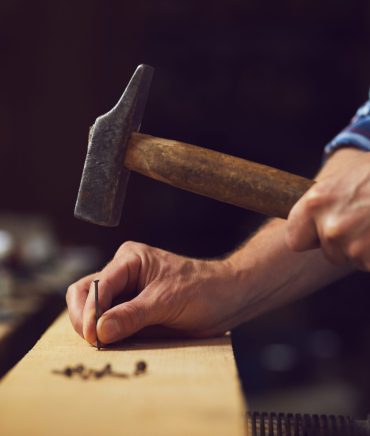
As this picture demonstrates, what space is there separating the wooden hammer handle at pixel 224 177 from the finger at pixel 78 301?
0.88 ft

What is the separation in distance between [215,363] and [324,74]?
5.05 metres

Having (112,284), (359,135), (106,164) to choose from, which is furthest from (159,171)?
(359,135)

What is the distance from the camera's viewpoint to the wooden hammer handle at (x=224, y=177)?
144 cm

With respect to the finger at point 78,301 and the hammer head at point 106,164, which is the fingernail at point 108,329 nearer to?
the finger at point 78,301

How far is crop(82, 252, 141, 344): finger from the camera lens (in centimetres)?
142

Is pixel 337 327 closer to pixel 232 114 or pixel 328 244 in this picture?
pixel 232 114

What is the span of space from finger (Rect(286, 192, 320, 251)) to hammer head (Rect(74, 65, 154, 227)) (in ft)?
1.20

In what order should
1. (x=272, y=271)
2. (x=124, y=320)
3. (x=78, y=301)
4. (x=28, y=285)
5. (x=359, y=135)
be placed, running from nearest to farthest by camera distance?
(x=124, y=320) → (x=78, y=301) → (x=272, y=271) → (x=359, y=135) → (x=28, y=285)

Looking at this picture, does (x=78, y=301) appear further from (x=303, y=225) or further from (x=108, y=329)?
(x=303, y=225)

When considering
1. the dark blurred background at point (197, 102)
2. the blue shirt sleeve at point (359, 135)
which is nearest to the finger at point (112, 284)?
the blue shirt sleeve at point (359, 135)

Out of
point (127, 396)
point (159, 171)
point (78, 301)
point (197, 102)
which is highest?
point (159, 171)

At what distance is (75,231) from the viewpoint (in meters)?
6.54

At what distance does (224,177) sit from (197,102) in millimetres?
4700

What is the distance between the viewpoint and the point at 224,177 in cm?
146
